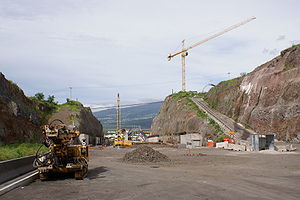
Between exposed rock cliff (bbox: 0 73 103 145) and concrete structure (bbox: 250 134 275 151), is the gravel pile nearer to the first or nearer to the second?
concrete structure (bbox: 250 134 275 151)

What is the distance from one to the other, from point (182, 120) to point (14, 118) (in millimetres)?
38027

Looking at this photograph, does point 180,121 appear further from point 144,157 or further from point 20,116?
point 144,157

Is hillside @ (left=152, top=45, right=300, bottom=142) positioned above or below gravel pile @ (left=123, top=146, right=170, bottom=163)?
above

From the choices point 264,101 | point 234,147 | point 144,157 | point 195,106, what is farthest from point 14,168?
point 195,106

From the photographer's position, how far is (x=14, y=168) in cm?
1244

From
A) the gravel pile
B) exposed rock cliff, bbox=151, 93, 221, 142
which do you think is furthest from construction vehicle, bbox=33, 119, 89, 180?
exposed rock cliff, bbox=151, 93, 221, 142

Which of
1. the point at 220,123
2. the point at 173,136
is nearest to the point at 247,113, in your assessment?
the point at 220,123

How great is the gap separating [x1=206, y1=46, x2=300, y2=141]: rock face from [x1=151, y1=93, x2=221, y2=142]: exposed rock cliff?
18.2ft

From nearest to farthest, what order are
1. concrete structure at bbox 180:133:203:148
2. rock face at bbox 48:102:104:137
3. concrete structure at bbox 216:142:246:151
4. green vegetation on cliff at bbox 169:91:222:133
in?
concrete structure at bbox 216:142:246:151 < concrete structure at bbox 180:133:203:148 < green vegetation on cliff at bbox 169:91:222:133 < rock face at bbox 48:102:104:137

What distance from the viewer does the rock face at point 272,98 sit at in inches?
1551

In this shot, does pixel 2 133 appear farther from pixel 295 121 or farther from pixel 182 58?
pixel 182 58

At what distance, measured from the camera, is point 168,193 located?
9.34 metres

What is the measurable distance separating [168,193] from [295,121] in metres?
33.6

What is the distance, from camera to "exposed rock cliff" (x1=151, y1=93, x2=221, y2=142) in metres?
55.7
